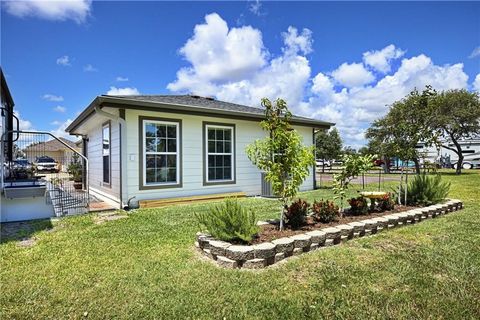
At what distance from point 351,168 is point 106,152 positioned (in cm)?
780

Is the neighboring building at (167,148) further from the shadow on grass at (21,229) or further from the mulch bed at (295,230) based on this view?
the mulch bed at (295,230)

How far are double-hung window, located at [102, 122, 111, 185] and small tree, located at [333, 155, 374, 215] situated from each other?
7.04 metres

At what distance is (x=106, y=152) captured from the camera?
9.51 meters

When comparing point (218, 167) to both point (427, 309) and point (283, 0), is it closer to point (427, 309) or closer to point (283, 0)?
point (283, 0)

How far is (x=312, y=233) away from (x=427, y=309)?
1.94 meters

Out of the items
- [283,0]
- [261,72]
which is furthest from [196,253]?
[261,72]

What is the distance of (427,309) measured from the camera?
2566 mm

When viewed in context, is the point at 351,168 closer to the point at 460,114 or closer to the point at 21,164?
the point at 21,164

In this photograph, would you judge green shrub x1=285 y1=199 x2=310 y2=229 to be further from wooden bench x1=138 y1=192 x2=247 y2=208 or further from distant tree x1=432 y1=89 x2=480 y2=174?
distant tree x1=432 y1=89 x2=480 y2=174

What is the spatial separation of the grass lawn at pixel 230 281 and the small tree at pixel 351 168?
118 cm

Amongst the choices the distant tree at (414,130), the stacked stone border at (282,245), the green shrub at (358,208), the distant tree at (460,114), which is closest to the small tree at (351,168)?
the green shrub at (358,208)

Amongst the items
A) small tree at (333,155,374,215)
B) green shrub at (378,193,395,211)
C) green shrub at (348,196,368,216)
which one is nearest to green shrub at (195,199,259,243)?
small tree at (333,155,374,215)

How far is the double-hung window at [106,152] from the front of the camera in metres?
9.08

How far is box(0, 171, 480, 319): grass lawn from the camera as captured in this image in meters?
2.54
